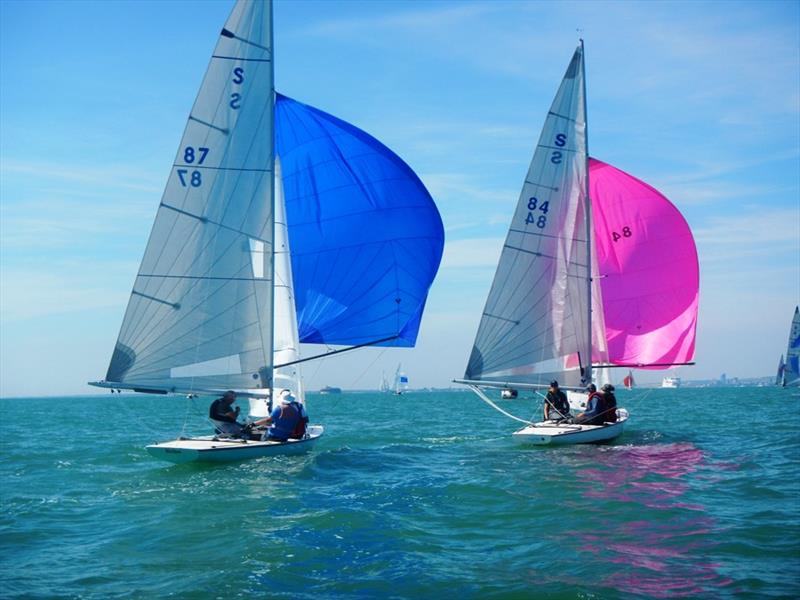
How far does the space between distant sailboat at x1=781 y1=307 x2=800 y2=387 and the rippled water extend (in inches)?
2285

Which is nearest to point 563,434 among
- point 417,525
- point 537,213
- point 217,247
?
point 537,213

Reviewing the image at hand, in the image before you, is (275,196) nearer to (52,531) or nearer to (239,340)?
(239,340)

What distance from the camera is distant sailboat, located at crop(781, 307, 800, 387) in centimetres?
7269

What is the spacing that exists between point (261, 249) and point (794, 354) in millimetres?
68263

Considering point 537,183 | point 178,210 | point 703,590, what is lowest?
point 703,590

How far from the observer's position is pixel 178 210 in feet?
57.7

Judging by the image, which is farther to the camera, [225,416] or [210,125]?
[225,416]

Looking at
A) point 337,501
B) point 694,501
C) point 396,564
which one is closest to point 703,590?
point 396,564

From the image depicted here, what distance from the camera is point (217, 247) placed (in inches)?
706

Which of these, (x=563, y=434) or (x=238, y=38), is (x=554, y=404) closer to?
(x=563, y=434)

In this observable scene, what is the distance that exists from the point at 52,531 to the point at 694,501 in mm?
9352

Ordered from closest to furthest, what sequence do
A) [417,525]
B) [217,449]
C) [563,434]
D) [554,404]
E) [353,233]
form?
[417,525] < [217,449] < [353,233] < [563,434] < [554,404]

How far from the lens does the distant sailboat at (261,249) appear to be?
17.6 metres

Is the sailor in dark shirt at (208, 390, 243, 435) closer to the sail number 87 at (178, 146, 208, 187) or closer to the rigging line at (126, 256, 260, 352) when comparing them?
the rigging line at (126, 256, 260, 352)
